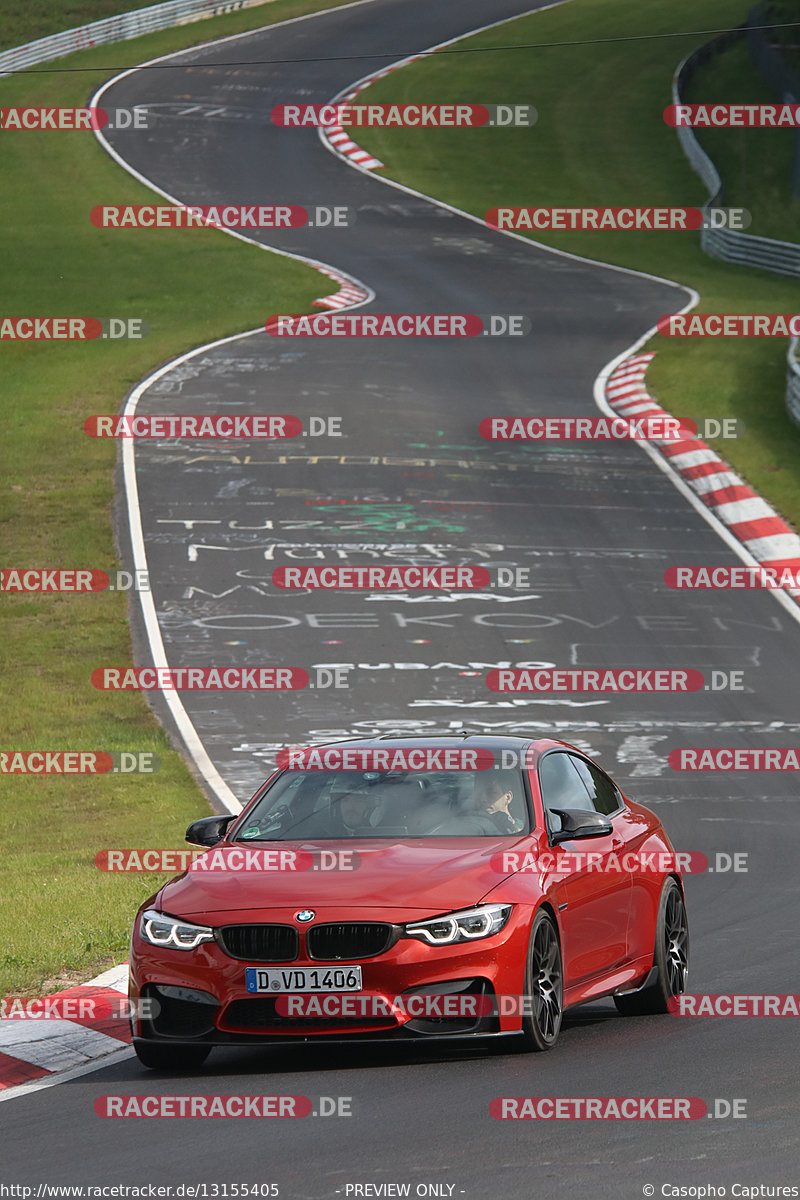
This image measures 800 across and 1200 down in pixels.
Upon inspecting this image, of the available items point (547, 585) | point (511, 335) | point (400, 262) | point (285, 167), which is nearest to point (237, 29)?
point (285, 167)

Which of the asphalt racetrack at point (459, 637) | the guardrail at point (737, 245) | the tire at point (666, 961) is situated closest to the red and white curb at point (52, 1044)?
the asphalt racetrack at point (459, 637)

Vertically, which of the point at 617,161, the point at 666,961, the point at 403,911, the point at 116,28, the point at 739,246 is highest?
A: the point at 403,911

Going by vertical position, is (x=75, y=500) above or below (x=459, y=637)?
above

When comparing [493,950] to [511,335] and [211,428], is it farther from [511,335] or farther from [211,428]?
[511,335]

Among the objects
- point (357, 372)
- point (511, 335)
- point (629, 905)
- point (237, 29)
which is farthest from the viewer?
point (237, 29)

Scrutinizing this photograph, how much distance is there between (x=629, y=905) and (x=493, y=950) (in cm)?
164

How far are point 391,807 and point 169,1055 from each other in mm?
1672

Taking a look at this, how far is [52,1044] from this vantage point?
868 cm

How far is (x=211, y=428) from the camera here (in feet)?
99.6

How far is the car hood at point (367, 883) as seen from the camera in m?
8.06

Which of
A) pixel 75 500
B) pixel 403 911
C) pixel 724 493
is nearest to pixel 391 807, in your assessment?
pixel 403 911

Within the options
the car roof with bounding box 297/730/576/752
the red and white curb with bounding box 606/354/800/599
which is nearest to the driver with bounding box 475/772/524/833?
the car roof with bounding box 297/730/576/752

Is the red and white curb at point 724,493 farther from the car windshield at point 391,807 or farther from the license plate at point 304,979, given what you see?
the license plate at point 304,979

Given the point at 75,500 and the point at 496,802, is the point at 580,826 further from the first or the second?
the point at 75,500
